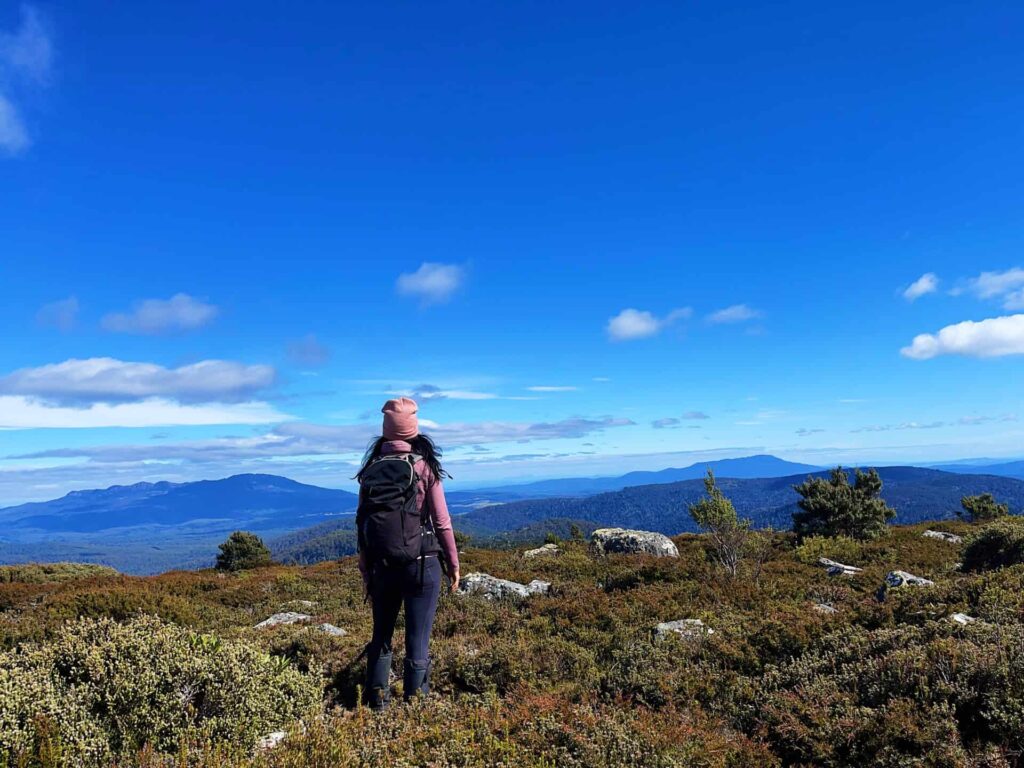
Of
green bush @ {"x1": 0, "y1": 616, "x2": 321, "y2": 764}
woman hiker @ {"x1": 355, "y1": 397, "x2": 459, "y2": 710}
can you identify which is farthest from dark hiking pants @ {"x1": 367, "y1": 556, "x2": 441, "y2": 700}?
green bush @ {"x1": 0, "y1": 616, "x2": 321, "y2": 764}

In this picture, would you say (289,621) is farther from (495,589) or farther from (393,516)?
(393,516)

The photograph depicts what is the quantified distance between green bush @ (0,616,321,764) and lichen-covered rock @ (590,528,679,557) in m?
16.8

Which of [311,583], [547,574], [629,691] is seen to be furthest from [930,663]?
[311,583]

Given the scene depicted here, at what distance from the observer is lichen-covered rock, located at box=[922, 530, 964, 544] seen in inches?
696

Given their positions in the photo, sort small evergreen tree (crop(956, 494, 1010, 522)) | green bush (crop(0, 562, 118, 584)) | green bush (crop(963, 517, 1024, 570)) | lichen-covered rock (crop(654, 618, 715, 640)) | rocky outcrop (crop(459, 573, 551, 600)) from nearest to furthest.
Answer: lichen-covered rock (crop(654, 618, 715, 640))
green bush (crop(963, 517, 1024, 570))
rocky outcrop (crop(459, 573, 551, 600))
green bush (crop(0, 562, 118, 584))
small evergreen tree (crop(956, 494, 1010, 522))

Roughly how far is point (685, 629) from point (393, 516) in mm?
5435

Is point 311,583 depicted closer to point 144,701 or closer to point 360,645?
point 360,645

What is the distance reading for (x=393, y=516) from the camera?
477cm

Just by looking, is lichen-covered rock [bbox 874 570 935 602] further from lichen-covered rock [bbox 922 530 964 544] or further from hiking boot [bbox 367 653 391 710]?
hiking boot [bbox 367 653 391 710]

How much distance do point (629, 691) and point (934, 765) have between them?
2770 millimetres

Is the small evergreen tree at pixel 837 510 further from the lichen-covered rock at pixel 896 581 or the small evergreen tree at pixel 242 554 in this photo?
the small evergreen tree at pixel 242 554

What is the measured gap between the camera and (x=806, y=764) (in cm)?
429

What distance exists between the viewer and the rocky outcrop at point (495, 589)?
39.4ft

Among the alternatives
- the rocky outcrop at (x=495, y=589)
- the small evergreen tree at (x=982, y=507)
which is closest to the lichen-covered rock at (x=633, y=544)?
the rocky outcrop at (x=495, y=589)
